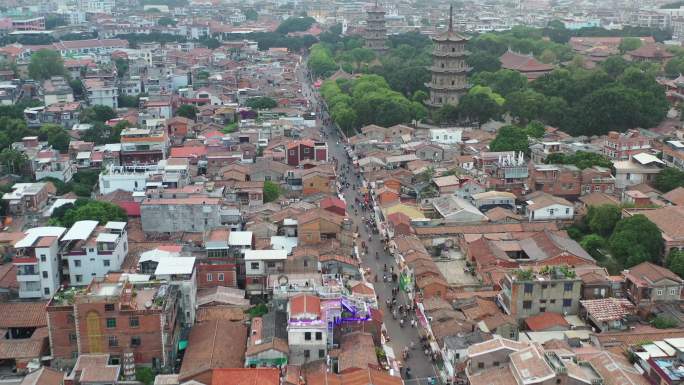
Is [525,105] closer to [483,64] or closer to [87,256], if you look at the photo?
[483,64]

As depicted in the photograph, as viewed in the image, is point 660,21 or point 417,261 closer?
point 417,261

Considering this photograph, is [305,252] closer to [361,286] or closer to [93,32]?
[361,286]

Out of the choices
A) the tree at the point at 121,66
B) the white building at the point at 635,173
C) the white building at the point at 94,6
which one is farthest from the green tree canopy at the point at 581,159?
the white building at the point at 94,6

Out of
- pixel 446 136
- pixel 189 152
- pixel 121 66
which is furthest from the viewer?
pixel 121 66

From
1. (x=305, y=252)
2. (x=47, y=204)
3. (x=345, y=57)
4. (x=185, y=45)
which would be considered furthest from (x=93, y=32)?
(x=305, y=252)

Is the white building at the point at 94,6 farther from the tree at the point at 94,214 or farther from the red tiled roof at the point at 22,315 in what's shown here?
the red tiled roof at the point at 22,315

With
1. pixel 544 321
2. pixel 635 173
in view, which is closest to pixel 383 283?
pixel 544 321

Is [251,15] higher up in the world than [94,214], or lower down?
higher up

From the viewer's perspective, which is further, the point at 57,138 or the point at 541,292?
the point at 57,138
